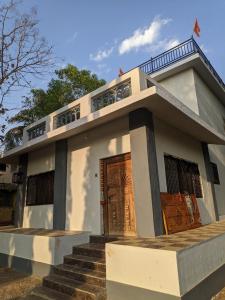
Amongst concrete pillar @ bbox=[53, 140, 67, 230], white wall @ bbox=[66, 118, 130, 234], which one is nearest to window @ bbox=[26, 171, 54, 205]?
concrete pillar @ bbox=[53, 140, 67, 230]

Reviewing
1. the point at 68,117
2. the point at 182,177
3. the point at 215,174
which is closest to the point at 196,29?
the point at 215,174

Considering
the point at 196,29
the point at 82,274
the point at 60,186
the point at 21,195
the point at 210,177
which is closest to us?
the point at 82,274

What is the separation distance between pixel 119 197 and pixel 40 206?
3.52 m

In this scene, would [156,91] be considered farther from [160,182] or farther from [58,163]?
[58,163]

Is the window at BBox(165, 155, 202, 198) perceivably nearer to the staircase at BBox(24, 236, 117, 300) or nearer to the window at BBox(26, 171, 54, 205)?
the staircase at BBox(24, 236, 117, 300)

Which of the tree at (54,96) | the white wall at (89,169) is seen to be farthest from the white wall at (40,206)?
the tree at (54,96)

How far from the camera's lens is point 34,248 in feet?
19.1

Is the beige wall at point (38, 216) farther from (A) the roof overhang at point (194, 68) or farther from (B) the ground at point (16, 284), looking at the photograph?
(A) the roof overhang at point (194, 68)

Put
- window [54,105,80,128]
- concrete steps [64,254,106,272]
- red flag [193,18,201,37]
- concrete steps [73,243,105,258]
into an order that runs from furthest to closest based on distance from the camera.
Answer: red flag [193,18,201,37] → window [54,105,80,128] → concrete steps [73,243,105,258] → concrete steps [64,254,106,272]

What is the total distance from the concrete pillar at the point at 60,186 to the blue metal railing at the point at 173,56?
19.3 ft

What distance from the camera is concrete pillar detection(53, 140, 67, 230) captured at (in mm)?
7171

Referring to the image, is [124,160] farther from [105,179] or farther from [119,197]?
[119,197]

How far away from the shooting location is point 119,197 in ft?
19.8

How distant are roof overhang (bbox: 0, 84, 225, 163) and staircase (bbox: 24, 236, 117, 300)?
9.77 feet
